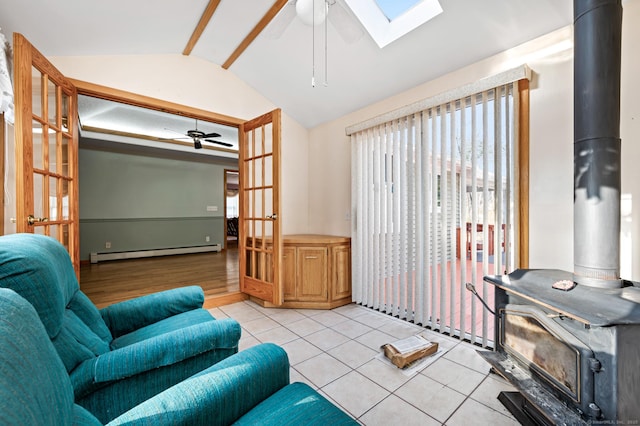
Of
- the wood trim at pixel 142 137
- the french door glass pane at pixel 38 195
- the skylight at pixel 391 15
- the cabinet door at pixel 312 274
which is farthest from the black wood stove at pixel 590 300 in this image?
the wood trim at pixel 142 137

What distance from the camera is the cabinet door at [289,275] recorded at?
3.19 meters

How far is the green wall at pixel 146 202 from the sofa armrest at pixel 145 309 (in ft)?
17.5

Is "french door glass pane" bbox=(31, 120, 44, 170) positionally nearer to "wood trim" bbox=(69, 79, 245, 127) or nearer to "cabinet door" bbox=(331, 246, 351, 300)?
"wood trim" bbox=(69, 79, 245, 127)

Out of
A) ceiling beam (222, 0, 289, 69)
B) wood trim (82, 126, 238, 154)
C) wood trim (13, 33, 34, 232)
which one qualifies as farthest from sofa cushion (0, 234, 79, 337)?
wood trim (82, 126, 238, 154)

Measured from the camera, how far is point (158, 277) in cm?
445

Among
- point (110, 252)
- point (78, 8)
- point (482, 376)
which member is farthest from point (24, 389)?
point (110, 252)

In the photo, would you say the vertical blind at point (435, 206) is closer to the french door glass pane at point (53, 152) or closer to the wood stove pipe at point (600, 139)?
the wood stove pipe at point (600, 139)

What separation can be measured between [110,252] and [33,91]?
5.02m

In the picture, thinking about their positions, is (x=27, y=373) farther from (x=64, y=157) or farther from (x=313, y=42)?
(x=313, y=42)

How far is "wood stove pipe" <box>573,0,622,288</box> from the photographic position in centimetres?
133

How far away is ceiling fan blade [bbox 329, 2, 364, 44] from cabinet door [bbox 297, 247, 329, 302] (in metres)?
2.13

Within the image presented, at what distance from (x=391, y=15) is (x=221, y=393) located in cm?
292

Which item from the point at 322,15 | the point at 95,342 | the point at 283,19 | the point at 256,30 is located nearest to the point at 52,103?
the point at 256,30

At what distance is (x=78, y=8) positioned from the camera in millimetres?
2037
